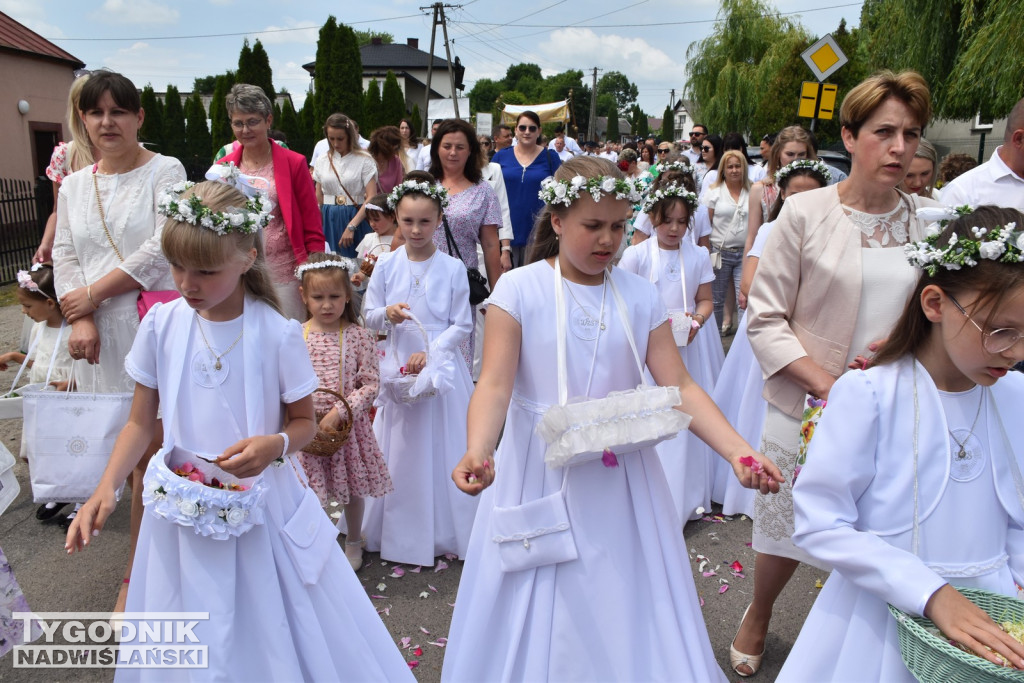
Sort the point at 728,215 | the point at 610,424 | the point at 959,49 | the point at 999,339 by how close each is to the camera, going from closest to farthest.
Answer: the point at 999,339, the point at 610,424, the point at 728,215, the point at 959,49

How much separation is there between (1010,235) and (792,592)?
109 inches

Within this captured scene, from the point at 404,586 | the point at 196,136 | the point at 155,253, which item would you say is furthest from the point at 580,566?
the point at 196,136

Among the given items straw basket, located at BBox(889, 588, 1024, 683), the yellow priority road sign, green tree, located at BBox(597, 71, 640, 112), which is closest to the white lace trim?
straw basket, located at BBox(889, 588, 1024, 683)

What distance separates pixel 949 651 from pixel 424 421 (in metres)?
3.41

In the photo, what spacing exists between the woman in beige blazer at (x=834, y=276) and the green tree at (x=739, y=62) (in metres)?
30.2

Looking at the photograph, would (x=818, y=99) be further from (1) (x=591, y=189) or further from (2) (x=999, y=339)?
(2) (x=999, y=339)

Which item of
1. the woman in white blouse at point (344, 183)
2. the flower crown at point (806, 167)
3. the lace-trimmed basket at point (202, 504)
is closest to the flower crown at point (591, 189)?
the lace-trimmed basket at point (202, 504)

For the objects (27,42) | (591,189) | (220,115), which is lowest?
(591,189)

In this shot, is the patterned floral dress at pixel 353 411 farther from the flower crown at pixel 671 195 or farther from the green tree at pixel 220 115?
the green tree at pixel 220 115

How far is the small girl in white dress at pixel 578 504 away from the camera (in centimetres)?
271

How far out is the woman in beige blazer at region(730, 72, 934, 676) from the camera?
300 centimetres

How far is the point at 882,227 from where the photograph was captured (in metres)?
3.07

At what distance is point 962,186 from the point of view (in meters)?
4.51

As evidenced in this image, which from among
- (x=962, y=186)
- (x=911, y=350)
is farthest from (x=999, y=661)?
(x=962, y=186)
